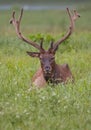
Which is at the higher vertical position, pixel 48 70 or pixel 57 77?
pixel 48 70

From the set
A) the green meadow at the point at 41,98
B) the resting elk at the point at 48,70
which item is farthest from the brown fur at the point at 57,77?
the green meadow at the point at 41,98

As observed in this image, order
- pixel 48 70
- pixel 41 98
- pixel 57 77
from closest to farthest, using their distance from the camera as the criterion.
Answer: pixel 41 98, pixel 48 70, pixel 57 77

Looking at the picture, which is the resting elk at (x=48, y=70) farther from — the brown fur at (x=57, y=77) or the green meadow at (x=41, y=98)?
the green meadow at (x=41, y=98)

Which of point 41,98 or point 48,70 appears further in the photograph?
point 48,70

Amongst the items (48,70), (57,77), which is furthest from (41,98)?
(57,77)

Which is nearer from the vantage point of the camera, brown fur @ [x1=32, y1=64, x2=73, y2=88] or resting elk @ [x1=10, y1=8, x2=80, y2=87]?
resting elk @ [x1=10, y1=8, x2=80, y2=87]

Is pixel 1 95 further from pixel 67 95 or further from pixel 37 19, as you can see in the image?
pixel 37 19

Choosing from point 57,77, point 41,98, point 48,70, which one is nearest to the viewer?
point 41,98

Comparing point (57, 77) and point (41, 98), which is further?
point (57, 77)

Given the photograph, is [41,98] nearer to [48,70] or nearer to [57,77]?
[48,70]

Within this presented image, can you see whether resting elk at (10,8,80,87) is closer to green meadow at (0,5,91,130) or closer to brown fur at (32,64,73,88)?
brown fur at (32,64,73,88)

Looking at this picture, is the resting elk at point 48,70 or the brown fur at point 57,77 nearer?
the resting elk at point 48,70

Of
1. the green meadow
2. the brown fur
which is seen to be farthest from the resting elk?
the green meadow

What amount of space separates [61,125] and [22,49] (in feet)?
23.7
